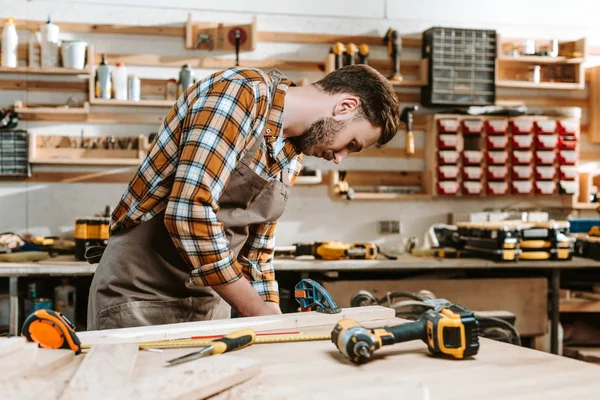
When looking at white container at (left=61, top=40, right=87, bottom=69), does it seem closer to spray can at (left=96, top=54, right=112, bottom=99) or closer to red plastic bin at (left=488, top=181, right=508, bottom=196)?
spray can at (left=96, top=54, right=112, bottom=99)

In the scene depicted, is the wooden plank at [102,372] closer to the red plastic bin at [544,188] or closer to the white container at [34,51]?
the white container at [34,51]

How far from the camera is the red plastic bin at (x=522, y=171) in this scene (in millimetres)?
4449

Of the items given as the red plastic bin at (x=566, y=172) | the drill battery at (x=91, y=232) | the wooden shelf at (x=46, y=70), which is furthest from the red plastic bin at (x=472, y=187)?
the wooden shelf at (x=46, y=70)

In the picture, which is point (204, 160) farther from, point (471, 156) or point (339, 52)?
point (471, 156)

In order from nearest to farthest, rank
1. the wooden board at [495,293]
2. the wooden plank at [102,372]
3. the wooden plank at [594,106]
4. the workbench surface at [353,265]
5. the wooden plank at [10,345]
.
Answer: the wooden plank at [102,372], the wooden plank at [10,345], the workbench surface at [353,265], the wooden board at [495,293], the wooden plank at [594,106]

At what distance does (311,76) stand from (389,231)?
1.20 m

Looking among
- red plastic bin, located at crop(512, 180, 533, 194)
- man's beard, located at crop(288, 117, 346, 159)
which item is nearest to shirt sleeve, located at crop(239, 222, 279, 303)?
man's beard, located at crop(288, 117, 346, 159)

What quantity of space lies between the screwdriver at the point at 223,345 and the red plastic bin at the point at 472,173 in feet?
11.4

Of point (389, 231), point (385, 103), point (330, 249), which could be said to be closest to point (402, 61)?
point (389, 231)

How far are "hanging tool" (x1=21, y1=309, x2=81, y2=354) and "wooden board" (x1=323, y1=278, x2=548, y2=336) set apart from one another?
2562 millimetres

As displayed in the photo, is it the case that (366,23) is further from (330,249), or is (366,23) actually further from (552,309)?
(552,309)

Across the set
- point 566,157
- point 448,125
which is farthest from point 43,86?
point 566,157

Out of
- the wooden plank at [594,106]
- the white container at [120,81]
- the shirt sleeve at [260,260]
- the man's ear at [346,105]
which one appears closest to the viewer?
the man's ear at [346,105]

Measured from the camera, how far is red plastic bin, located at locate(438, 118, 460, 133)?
434cm
